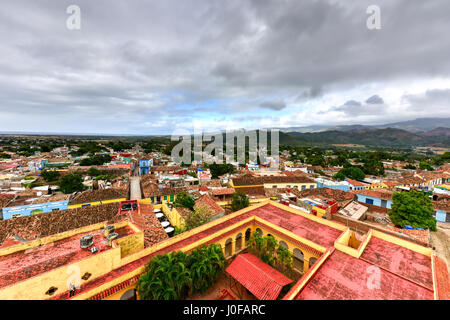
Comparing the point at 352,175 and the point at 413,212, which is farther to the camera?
the point at 352,175

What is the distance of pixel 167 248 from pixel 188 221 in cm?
483

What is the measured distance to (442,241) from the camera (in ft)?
64.3

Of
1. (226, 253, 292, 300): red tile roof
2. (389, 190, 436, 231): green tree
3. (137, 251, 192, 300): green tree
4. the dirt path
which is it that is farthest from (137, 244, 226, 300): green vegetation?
the dirt path

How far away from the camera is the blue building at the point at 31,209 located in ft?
70.4

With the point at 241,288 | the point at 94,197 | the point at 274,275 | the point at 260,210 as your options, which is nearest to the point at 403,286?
the point at 274,275

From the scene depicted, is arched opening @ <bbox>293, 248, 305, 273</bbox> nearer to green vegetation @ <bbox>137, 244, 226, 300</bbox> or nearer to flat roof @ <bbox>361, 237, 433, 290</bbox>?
flat roof @ <bbox>361, 237, 433, 290</bbox>

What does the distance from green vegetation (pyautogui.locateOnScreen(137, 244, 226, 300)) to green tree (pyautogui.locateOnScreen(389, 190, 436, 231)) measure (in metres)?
20.5

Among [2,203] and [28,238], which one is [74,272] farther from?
[2,203]

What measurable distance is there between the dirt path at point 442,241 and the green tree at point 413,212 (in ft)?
4.20

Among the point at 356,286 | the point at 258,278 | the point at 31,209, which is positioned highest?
the point at 356,286

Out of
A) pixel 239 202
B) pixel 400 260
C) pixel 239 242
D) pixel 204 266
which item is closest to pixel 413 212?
pixel 400 260

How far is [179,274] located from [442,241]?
88.8ft

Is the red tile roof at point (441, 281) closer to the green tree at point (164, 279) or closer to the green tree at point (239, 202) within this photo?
the green tree at point (164, 279)

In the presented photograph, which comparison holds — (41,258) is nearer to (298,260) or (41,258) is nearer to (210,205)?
(210,205)
